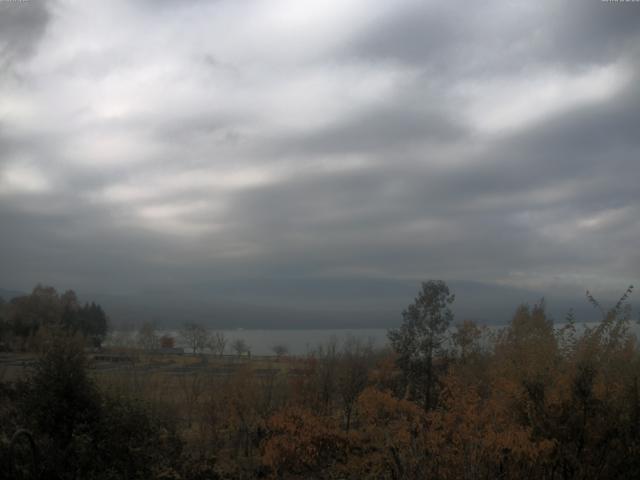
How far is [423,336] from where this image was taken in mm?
24438

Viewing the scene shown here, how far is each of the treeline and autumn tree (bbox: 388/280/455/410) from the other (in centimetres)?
3451

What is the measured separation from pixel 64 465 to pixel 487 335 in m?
17.2

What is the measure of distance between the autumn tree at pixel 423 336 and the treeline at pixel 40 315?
113ft

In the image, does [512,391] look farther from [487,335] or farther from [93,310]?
[93,310]

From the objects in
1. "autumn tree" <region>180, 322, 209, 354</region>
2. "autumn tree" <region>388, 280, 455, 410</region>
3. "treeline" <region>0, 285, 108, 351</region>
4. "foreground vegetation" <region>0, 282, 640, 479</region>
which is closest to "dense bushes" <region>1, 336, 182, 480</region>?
"foreground vegetation" <region>0, 282, 640, 479</region>

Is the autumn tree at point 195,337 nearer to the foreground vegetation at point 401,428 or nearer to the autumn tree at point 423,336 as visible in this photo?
the autumn tree at point 423,336

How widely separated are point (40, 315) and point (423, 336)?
50.9m

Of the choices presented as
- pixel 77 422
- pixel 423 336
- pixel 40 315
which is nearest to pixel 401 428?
pixel 77 422

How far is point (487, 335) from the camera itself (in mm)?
24219

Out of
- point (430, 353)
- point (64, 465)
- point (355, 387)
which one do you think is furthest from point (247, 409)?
point (64, 465)

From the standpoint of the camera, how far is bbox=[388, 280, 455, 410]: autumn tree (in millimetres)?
24297

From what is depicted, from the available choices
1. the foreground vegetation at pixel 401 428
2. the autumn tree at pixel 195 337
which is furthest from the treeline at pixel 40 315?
the foreground vegetation at pixel 401 428

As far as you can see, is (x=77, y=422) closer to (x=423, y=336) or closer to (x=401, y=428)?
(x=401, y=428)

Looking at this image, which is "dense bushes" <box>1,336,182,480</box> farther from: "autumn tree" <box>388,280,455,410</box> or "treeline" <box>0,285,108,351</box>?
"treeline" <box>0,285,108,351</box>
